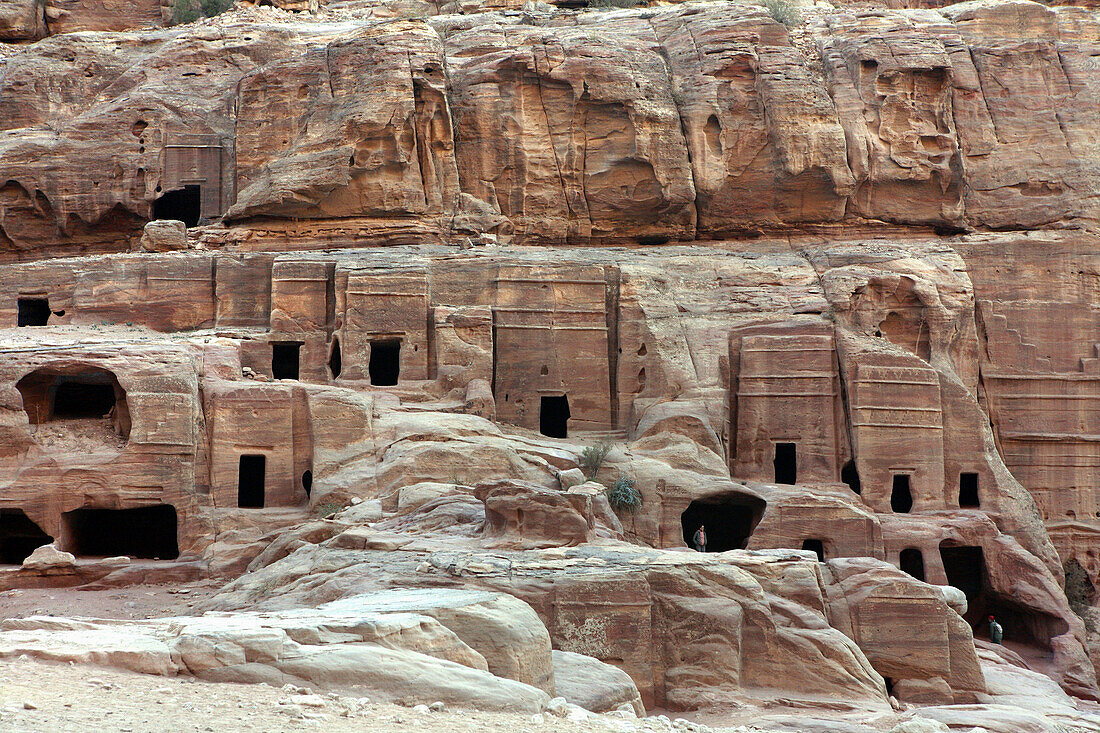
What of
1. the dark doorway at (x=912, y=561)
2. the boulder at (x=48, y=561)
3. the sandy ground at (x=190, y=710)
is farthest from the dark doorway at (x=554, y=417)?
the sandy ground at (x=190, y=710)

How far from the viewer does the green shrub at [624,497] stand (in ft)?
84.0

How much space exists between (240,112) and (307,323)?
30.1 feet

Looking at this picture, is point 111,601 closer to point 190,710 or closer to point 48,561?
point 48,561

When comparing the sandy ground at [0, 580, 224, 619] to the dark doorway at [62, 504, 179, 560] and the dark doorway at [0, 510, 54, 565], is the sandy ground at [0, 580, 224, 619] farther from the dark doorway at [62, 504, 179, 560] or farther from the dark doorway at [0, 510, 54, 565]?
the dark doorway at [62, 504, 179, 560]

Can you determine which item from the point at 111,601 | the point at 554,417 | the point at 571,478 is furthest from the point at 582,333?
the point at 111,601

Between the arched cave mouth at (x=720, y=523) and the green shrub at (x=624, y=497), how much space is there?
2.82 meters

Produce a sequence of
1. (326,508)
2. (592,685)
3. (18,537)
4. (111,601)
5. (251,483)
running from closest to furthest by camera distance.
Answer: (592,685) < (111,601) < (326,508) < (18,537) < (251,483)

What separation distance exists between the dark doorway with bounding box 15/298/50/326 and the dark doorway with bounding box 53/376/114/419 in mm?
3739

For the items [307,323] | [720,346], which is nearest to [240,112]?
[307,323]

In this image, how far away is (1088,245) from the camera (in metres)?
33.1

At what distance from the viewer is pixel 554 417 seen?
103 feet

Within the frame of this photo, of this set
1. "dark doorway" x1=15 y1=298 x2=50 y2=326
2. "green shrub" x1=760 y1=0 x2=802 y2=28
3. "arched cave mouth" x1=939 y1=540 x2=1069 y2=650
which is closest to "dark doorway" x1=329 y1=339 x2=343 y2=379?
"dark doorway" x1=15 y1=298 x2=50 y2=326

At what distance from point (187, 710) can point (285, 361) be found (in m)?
22.4

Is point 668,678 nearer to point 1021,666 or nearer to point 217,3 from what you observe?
point 1021,666
